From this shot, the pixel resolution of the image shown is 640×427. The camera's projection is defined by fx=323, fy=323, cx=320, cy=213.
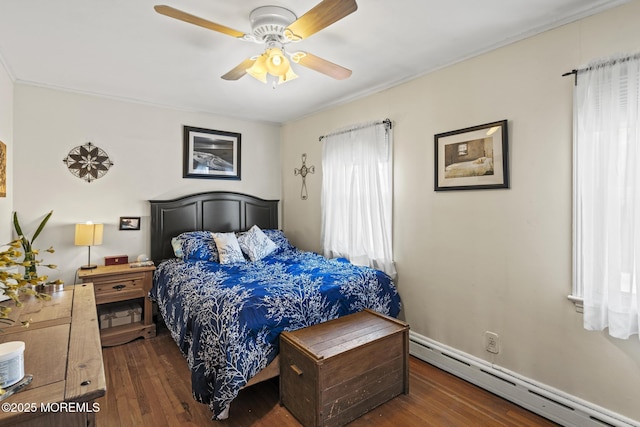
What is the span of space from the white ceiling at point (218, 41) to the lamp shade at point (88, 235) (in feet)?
4.36

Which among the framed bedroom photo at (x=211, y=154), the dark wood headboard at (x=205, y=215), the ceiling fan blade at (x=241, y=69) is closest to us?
the ceiling fan blade at (x=241, y=69)

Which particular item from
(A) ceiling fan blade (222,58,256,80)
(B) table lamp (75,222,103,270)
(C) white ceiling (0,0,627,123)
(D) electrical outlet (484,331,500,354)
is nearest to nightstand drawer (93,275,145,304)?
(B) table lamp (75,222,103,270)

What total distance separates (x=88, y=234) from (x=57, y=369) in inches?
93.5

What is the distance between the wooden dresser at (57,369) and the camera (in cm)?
89

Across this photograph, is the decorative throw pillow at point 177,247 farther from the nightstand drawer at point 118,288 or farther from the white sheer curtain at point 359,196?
the white sheer curtain at point 359,196

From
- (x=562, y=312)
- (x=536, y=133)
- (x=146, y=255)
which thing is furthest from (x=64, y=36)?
(x=562, y=312)

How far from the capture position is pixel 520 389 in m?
2.14

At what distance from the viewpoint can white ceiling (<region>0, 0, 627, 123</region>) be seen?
1.84 meters

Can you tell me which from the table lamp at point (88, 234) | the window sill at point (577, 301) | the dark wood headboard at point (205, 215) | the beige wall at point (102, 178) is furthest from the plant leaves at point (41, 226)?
the window sill at point (577, 301)

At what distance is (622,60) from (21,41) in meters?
3.71

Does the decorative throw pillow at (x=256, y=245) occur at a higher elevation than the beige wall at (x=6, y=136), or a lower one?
lower

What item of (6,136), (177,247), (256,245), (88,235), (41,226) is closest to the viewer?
(6,136)

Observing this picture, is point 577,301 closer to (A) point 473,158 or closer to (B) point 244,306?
(A) point 473,158

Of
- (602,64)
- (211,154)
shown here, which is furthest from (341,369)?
(211,154)
